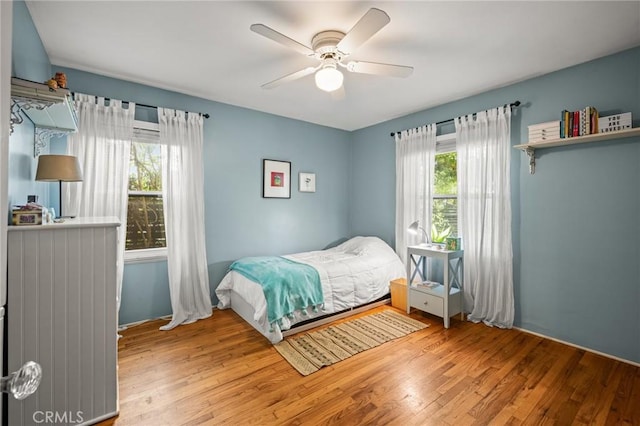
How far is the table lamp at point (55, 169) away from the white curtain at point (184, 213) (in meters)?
Result: 1.12

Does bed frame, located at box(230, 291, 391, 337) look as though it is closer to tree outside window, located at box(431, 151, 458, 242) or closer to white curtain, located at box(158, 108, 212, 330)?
white curtain, located at box(158, 108, 212, 330)

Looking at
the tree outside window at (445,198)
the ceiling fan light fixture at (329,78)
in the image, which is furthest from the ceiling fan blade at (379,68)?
the tree outside window at (445,198)

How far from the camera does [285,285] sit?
289cm

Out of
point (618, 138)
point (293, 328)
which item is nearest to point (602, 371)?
point (618, 138)

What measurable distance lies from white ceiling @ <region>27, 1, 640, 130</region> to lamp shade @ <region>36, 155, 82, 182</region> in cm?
96

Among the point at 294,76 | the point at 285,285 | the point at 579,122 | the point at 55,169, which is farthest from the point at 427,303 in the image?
the point at 55,169

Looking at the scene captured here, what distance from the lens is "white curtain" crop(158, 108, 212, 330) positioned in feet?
10.4

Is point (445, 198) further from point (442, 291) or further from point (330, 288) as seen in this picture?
point (330, 288)

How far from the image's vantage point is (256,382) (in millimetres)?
2172

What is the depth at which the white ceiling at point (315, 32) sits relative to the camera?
1908 millimetres

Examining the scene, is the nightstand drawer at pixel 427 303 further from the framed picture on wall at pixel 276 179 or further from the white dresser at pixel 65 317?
the white dresser at pixel 65 317

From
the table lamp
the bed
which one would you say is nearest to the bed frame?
the bed

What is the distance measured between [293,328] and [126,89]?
297cm

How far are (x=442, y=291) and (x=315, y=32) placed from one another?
2.81 m
